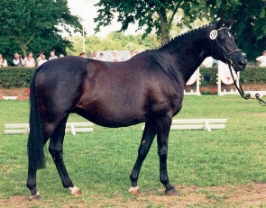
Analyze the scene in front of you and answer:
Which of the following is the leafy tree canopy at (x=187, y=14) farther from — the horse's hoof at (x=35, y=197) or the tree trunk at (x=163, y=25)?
the horse's hoof at (x=35, y=197)

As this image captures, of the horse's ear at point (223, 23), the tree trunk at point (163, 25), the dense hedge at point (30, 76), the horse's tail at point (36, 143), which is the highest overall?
the horse's ear at point (223, 23)

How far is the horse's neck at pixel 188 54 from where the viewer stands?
914cm

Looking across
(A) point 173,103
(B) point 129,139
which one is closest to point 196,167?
(A) point 173,103

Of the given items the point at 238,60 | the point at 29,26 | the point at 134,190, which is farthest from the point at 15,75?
the point at 238,60

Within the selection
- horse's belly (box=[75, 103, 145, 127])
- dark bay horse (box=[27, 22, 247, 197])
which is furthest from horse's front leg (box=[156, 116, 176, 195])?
horse's belly (box=[75, 103, 145, 127])

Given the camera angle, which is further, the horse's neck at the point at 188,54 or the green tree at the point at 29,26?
the green tree at the point at 29,26

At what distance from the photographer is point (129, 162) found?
452 inches

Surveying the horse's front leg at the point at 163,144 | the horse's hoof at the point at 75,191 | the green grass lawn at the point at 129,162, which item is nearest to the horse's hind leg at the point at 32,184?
the green grass lawn at the point at 129,162

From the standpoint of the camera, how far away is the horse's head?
9.00m

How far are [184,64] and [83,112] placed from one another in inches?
66.0

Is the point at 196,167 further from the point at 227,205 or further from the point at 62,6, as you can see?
the point at 62,6

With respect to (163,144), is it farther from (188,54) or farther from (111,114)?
(188,54)

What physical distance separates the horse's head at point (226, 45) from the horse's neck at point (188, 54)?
223 millimetres

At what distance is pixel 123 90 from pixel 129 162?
9.87 ft
